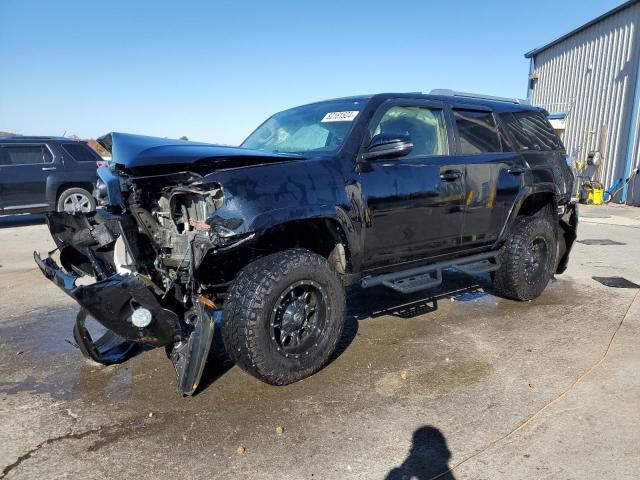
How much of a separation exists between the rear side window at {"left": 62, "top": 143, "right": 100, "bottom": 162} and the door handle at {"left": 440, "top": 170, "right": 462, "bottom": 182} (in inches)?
355

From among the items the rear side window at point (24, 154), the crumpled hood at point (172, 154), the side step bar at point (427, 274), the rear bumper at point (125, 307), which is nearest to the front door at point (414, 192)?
the side step bar at point (427, 274)

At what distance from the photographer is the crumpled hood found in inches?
116

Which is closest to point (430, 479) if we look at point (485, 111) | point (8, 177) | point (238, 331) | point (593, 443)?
point (593, 443)

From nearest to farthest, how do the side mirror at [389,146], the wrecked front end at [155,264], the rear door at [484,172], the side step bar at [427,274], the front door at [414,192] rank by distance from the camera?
the wrecked front end at [155,264] < the side mirror at [389,146] < the front door at [414,192] < the side step bar at [427,274] < the rear door at [484,172]

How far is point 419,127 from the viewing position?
Result: 4.26 metres

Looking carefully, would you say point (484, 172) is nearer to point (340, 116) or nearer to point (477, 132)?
point (477, 132)

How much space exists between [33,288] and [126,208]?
3.45 metres

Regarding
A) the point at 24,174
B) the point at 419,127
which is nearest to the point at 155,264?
the point at 419,127

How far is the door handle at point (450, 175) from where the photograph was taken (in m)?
4.12

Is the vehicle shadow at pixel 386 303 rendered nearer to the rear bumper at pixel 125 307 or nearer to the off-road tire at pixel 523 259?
the off-road tire at pixel 523 259

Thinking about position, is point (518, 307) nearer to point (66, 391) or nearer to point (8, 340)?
point (66, 391)

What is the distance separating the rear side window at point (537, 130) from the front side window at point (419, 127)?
1.28 m

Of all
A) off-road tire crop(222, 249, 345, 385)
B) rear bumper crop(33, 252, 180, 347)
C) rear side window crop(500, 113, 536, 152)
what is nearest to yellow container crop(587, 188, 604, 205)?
rear side window crop(500, 113, 536, 152)

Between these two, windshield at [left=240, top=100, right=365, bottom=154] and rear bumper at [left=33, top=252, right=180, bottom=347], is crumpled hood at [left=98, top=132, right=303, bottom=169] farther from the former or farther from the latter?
rear bumper at [left=33, top=252, right=180, bottom=347]
